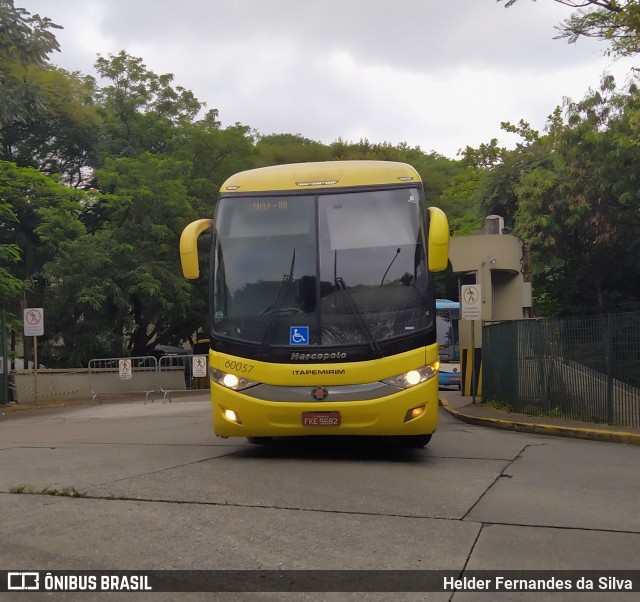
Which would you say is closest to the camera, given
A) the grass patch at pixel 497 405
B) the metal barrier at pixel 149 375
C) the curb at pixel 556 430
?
the curb at pixel 556 430

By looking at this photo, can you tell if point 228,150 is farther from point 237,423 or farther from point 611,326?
point 237,423

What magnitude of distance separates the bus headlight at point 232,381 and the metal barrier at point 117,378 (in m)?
19.4

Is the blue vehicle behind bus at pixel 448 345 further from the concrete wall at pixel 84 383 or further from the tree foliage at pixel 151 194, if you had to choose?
the concrete wall at pixel 84 383

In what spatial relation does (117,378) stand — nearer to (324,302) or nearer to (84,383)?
(84,383)

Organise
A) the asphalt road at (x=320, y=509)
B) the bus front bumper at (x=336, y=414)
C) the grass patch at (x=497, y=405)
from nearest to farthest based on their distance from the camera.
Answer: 1. the asphalt road at (x=320, y=509)
2. the bus front bumper at (x=336, y=414)
3. the grass patch at (x=497, y=405)

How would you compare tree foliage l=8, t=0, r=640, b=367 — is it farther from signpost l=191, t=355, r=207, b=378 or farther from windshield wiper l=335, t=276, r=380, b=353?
windshield wiper l=335, t=276, r=380, b=353

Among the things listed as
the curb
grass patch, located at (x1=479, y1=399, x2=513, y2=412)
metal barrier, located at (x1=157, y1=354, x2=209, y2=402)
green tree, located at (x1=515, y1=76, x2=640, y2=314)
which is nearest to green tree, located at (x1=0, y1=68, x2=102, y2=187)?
metal barrier, located at (x1=157, y1=354, x2=209, y2=402)

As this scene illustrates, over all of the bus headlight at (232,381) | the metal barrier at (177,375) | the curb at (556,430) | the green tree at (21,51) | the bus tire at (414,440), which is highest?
the green tree at (21,51)

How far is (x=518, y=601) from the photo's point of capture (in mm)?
4586

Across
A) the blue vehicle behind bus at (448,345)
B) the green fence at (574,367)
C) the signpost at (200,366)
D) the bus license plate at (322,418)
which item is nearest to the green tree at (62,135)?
the signpost at (200,366)

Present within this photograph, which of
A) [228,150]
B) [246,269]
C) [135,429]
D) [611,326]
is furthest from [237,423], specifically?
[228,150]

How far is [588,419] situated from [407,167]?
6913 millimetres

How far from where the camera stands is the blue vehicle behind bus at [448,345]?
99.5 feet

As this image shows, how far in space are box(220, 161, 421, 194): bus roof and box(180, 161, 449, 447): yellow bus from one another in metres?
0.02
